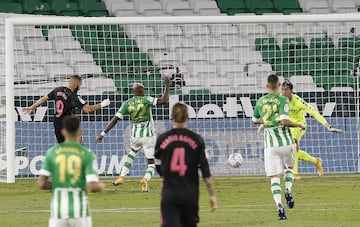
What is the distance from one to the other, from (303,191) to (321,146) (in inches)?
178

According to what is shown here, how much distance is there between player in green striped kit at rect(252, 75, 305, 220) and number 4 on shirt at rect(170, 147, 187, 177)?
5059mm

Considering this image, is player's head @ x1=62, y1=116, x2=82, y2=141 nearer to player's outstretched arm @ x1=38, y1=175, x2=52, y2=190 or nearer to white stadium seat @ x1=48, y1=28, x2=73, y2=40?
player's outstretched arm @ x1=38, y1=175, x2=52, y2=190

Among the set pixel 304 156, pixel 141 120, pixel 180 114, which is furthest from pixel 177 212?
pixel 304 156

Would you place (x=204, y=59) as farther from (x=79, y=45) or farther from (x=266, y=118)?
(x=266, y=118)

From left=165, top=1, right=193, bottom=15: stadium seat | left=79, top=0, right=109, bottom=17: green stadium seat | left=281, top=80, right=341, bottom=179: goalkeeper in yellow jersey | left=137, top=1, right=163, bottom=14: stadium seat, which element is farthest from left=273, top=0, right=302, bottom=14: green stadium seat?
left=281, top=80, right=341, bottom=179: goalkeeper in yellow jersey

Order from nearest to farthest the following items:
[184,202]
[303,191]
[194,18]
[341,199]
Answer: [184,202]
[341,199]
[303,191]
[194,18]

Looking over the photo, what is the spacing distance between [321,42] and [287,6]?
234 inches

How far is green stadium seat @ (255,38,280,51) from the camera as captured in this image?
24.7 meters

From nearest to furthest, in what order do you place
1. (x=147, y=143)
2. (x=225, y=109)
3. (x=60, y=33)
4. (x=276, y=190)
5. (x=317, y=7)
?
(x=276, y=190)
(x=147, y=143)
(x=225, y=109)
(x=60, y=33)
(x=317, y=7)

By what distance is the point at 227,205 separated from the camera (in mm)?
17266

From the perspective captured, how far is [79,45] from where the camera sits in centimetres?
2484

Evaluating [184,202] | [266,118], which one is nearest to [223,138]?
[266,118]

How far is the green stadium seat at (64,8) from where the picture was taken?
29547 mm

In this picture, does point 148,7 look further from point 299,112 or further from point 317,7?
point 299,112
